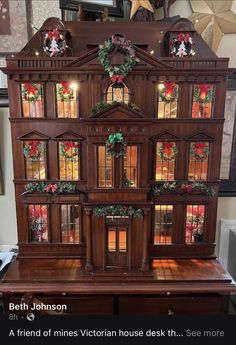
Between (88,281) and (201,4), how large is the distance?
355 cm

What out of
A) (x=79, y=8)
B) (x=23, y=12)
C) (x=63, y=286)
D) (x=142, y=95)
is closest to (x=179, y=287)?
(x=63, y=286)

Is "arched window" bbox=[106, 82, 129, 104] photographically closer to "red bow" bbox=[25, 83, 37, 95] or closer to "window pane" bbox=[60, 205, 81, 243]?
"red bow" bbox=[25, 83, 37, 95]

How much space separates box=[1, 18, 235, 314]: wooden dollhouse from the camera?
9.10 feet

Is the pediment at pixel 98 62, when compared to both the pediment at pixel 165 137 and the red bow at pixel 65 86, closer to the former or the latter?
the red bow at pixel 65 86

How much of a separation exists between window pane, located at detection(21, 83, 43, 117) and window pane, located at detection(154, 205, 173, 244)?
1724 mm

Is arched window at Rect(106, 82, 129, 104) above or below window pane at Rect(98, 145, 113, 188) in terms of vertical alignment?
above

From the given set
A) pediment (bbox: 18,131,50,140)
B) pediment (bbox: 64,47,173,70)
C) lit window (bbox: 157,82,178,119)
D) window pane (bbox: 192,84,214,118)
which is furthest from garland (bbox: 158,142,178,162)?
pediment (bbox: 18,131,50,140)

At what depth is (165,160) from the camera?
10.1 feet

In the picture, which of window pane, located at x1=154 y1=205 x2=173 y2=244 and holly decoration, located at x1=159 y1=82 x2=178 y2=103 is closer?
holly decoration, located at x1=159 y1=82 x2=178 y2=103

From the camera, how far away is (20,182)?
307cm

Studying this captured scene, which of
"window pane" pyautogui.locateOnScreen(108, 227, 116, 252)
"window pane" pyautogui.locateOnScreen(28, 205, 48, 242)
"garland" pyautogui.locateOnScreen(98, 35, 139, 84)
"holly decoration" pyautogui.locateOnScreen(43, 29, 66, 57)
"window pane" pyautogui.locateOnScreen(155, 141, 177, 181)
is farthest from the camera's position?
"window pane" pyautogui.locateOnScreen(28, 205, 48, 242)

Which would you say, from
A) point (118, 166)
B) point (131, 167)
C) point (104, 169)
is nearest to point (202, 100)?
point (131, 167)

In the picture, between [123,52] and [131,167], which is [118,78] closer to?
[123,52]

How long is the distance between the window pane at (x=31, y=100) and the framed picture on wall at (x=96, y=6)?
3.14ft
